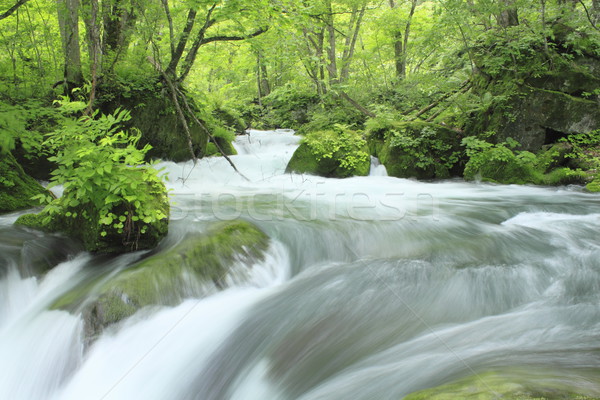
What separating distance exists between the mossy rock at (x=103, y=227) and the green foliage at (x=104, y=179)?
0.04 feet

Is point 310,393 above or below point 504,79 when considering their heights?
below

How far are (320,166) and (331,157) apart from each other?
356 millimetres

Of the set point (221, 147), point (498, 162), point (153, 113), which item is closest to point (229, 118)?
point (221, 147)

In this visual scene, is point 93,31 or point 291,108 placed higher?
point 93,31

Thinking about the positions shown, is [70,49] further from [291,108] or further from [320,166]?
[291,108]

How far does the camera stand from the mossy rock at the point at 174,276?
8.82ft

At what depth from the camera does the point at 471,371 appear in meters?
2.04

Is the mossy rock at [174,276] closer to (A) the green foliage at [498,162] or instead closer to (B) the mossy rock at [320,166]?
(B) the mossy rock at [320,166]

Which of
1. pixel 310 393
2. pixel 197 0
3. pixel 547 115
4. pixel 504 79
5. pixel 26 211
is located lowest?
pixel 310 393

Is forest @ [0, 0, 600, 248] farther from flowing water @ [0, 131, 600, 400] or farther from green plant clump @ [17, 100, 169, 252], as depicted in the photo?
flowing water @ [0, 131, 600, 400]

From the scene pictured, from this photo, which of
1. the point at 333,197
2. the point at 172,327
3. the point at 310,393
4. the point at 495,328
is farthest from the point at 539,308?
the point at 333,197

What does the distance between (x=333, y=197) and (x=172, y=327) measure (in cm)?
430

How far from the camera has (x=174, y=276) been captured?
3117 millimetres

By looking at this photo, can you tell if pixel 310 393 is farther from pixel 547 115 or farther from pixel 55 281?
pixel 547 115
